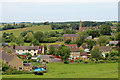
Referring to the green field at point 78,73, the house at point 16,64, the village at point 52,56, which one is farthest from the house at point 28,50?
the house at point 16,64

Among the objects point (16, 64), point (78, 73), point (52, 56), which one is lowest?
point (78, 73)

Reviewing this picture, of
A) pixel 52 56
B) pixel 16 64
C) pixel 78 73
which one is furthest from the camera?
pixel 52 56

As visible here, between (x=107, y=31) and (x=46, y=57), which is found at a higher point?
(x=107, y=31)

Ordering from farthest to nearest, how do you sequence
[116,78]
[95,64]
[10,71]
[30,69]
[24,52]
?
1. [24,52]
2. [95,64]
3. [30,69]
4. [10,71]
5. [116,78]

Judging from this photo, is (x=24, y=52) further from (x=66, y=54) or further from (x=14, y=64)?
(x=14, y=64)

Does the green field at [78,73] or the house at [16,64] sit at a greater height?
the house at [16,64]

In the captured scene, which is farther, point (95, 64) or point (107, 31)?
point (107, 31)

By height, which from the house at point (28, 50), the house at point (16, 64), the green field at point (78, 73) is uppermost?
the house at point (28, 50)

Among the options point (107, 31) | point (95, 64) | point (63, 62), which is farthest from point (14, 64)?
point (107, 31)

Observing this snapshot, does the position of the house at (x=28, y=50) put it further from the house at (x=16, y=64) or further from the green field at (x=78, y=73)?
the house at (x=16, y=64)

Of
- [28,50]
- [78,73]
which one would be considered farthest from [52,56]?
[78,73]

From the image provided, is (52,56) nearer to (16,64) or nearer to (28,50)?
(28,50)
